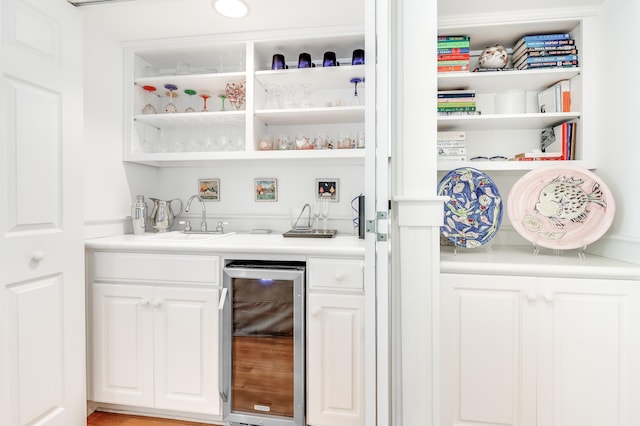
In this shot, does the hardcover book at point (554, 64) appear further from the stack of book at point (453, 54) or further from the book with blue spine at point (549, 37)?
the stack of book at point (453, 54)

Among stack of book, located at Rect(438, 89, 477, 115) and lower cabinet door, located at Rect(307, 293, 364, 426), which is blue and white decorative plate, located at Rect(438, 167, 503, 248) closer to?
stack of book, located at Rect(438, 89, 477, 115)

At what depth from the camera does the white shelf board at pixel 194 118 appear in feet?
7.08

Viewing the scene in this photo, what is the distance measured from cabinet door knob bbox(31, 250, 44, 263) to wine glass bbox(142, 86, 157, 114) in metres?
1.18

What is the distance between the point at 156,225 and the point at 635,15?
108 inches

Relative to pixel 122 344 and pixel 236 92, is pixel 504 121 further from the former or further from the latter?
pixel 122 344

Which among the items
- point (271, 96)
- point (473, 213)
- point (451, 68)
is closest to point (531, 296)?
point (473, 213)

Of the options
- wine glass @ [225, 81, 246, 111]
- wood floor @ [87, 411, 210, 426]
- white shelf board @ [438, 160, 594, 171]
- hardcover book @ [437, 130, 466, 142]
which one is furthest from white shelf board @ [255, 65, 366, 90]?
wood floor @ [87, 411, 210, 426]

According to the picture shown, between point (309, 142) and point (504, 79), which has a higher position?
point (504, 79)

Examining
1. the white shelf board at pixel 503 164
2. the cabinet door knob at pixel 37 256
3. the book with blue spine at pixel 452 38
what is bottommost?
the cabinet door knob at pixel 37 256

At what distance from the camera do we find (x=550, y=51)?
1.74 m

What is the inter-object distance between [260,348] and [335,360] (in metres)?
0.38

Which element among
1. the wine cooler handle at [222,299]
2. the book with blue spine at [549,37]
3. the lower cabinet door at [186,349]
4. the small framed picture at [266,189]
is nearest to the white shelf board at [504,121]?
the book with blue spine at [549,37]

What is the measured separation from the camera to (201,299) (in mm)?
1717

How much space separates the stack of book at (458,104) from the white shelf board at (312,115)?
44 cm
